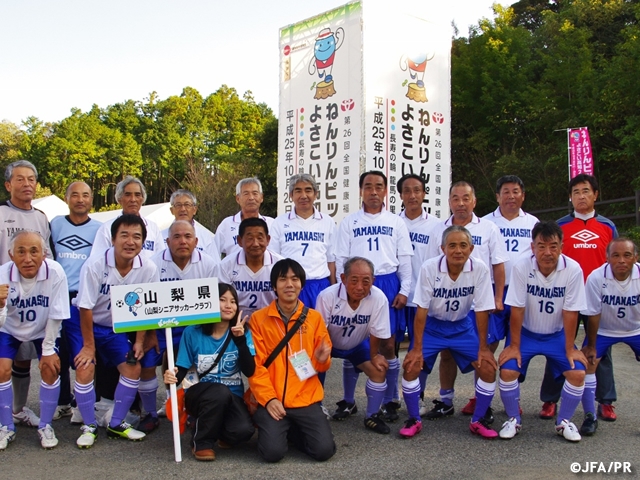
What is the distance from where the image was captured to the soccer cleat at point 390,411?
497 centimetres

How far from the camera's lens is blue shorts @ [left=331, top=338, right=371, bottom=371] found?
195 inches

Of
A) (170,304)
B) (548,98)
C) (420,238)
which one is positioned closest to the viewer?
(170,304)

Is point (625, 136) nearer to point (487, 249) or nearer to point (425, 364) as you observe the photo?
point (487, 249)

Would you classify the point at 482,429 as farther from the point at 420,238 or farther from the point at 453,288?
the point at 420,238

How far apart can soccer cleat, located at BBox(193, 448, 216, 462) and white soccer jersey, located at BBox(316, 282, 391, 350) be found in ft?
4.73

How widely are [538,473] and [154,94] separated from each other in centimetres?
5344

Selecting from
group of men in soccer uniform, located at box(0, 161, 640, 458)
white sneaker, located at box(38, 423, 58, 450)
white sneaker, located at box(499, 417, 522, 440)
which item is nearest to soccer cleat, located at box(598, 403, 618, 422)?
group of men in soccer uniform, located at box(0, 161, 640, 458)

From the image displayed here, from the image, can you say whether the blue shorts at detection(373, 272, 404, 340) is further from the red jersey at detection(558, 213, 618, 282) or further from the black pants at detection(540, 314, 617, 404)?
the red jersey at detection(558, 213, 618, 282)

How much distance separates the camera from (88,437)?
14.2 ft

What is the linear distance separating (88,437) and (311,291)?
2.33m

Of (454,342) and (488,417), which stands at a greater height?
(454,342)

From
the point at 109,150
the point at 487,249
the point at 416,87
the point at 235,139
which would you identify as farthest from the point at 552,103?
the point at 109,150

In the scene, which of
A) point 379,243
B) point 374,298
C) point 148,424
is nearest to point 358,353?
point 374,298

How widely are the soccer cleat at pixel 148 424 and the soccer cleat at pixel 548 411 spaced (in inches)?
137
